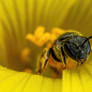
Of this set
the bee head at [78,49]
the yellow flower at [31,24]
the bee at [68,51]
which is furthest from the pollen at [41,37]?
the bee head at [78,49]

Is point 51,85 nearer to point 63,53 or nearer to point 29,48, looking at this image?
point 63,53

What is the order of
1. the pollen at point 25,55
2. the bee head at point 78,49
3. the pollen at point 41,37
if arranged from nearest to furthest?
the bee head at point 78,49 → the pollen at point 41,37 → the pollen at point 25,55

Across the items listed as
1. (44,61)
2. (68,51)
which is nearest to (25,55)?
(44,61)

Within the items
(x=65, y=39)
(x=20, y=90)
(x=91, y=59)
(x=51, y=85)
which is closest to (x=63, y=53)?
(x=65, y=39)

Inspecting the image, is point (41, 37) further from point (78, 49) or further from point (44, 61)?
point (78, 49)

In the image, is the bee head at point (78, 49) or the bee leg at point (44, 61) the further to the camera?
the bee leg at point (44, 61)

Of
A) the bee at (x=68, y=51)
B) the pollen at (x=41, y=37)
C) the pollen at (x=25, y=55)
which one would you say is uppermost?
the bee at (x=68, y=51)

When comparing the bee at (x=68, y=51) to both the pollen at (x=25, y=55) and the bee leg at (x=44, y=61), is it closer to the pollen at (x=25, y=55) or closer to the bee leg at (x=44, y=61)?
the bee leg at (x=44, y=61)

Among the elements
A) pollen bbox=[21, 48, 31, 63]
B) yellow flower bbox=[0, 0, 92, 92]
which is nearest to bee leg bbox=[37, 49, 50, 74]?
yellow flower bbox=[0, 0, 92, 92]
